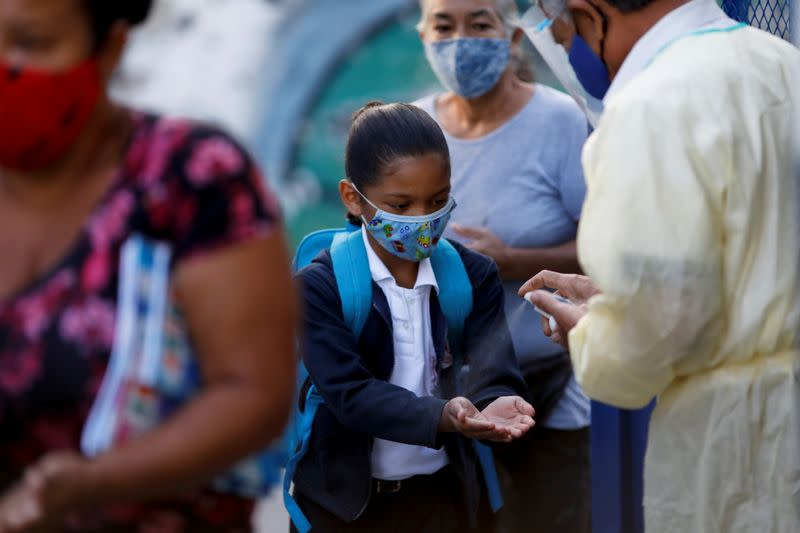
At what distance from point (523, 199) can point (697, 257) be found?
1.50 metres

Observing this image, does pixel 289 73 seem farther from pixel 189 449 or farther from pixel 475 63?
pixel 189 449

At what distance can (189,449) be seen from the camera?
1.73 m

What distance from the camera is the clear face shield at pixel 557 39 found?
2674mm

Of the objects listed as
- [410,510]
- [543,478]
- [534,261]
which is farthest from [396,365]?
[543,478]

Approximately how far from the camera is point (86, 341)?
174 centimetres

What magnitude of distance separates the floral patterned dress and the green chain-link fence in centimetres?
199

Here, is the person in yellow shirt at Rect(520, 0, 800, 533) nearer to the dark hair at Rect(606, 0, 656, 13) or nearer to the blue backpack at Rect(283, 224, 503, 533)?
the dark hair at Rect(606, 0, 656, 13)

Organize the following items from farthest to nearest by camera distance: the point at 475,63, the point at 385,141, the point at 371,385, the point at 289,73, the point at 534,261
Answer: the point at 289,73, the point at 475,63, the point at 534,261, the point at 385,141, the point at 371,385

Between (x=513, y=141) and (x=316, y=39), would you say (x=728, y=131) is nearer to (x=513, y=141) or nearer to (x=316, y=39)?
(x=513, y=141)

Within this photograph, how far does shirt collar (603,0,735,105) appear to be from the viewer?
2451 mm

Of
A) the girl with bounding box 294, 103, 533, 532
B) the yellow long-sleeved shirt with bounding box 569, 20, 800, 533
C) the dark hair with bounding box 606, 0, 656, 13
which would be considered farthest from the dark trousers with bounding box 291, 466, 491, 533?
the dark hair with bounding box 606, 0, 656, 13

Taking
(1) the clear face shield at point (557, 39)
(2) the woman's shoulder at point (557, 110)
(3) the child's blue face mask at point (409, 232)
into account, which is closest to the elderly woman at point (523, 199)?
(2) the woman's shoulder at point (557, 110)

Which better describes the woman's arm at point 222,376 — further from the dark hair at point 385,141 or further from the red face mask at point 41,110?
the dark hair at point 385,141

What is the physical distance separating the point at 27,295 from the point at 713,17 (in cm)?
152
